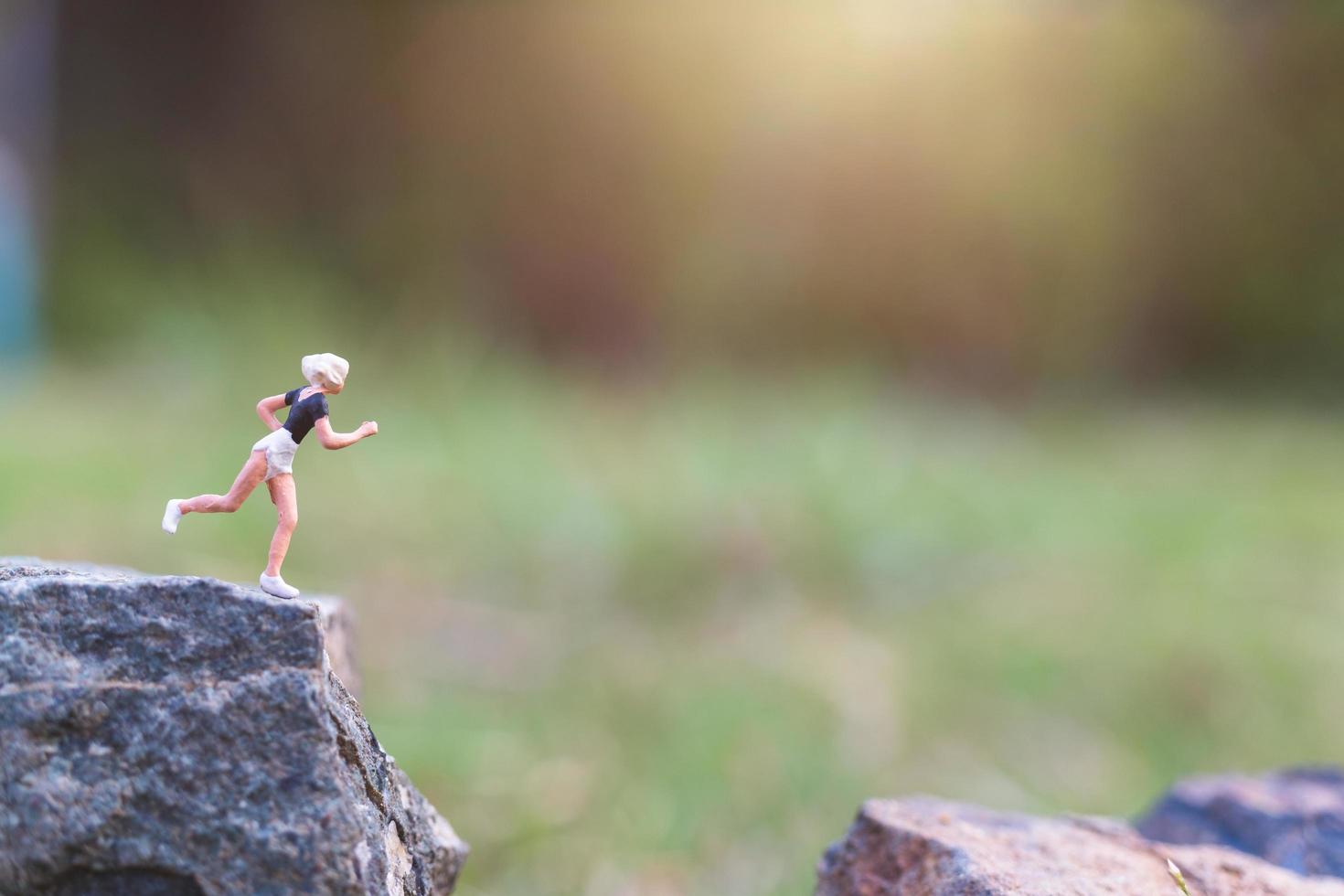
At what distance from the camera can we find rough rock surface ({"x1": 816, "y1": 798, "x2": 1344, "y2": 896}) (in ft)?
2.69

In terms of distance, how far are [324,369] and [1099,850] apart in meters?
0.66

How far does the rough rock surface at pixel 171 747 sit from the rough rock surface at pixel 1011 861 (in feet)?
1.27

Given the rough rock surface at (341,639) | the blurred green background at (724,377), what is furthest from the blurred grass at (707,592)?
the rough rock surface at (341,639)

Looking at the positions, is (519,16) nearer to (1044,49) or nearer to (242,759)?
(1044,49)

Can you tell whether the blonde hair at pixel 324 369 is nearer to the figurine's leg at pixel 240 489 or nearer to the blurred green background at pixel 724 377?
the figurine's leg at pixel 240 489

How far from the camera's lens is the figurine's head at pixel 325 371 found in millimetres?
721

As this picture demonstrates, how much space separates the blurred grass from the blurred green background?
0.01 metres

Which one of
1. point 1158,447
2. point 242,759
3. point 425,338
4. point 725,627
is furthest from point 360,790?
point 1158,447

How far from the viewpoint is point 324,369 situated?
2.37 ft

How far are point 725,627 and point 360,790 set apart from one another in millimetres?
1649

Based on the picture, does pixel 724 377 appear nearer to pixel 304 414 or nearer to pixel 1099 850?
pixel 1099 850

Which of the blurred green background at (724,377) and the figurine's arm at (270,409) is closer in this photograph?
the figurine's arm at (270,409)

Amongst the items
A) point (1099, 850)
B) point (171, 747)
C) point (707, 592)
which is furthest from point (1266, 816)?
point (707, 592)

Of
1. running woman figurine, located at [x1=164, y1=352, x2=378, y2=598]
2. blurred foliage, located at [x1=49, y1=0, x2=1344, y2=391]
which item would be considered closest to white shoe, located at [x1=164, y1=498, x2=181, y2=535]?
running woman figurine, located at [x1=164, y1=352, x2=378, y2=598]
